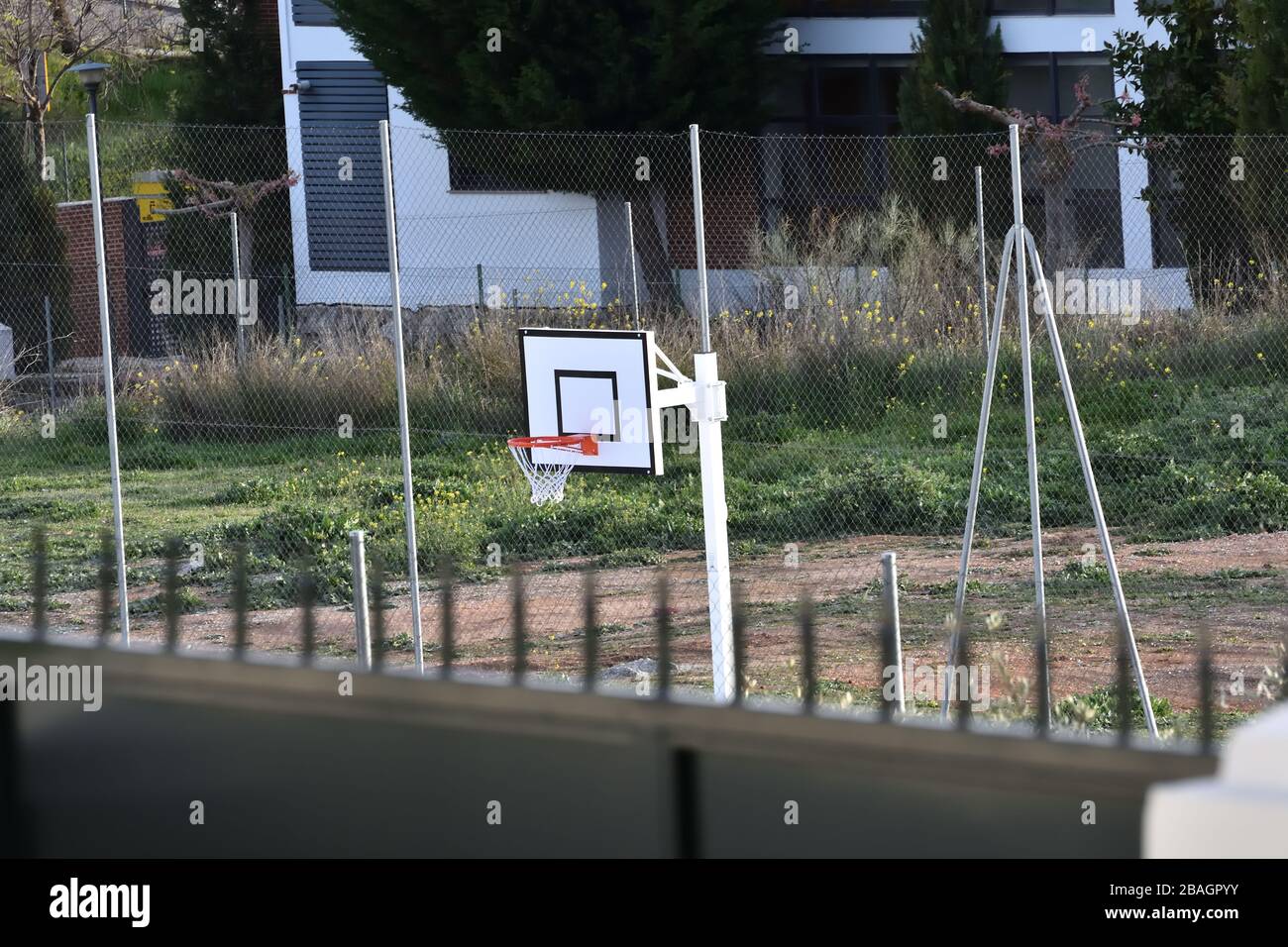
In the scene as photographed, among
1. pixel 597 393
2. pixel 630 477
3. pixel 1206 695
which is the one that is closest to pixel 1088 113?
pixel 630 477

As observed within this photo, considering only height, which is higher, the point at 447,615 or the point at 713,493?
the point at 447,615

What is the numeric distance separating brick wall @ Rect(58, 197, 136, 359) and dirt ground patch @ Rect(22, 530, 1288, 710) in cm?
893

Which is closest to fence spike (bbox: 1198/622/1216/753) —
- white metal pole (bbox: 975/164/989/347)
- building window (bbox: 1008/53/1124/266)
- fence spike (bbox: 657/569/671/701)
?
fence spike (bbox: 657/569/671/701)

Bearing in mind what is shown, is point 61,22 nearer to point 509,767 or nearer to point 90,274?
point 90,274

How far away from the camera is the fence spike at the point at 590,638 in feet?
7.05

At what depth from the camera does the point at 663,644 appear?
214cm

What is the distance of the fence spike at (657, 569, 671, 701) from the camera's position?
2.02 metres

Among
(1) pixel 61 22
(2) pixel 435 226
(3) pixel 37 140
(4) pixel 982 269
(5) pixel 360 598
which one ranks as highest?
(1) pixel 61 22

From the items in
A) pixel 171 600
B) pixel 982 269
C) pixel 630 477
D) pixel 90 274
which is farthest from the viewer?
pixel 90 274

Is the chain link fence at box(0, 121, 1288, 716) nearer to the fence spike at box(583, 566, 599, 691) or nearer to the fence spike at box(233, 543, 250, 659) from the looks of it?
the fence spike at box(233, 543, 250, 659)

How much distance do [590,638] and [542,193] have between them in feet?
69.7

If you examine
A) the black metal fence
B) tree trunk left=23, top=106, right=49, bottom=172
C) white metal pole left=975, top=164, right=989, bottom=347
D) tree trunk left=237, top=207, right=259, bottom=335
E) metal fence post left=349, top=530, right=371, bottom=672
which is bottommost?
metal fence post left=349, top=530, right=371, bottom=672

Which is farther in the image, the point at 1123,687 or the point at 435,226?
the point at 435,226

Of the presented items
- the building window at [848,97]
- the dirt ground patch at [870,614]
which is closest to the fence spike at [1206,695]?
the dirt ground patch at [870,614]
